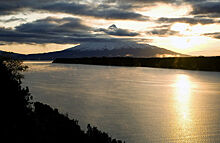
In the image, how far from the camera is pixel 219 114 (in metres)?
22.2

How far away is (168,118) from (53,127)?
10016 millimetres

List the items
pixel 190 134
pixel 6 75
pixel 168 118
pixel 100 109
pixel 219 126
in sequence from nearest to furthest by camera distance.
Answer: pixel 6 75 < pixel 190 134 < pixel 219 126 < pixel 168 118 < pixel 100 109

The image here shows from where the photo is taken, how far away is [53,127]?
14.5 metres

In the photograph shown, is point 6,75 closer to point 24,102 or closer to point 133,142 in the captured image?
point 24,102

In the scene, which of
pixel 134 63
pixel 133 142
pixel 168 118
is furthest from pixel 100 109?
pixel 134 63

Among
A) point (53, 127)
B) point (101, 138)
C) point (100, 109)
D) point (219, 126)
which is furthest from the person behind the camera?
point (100, 109)

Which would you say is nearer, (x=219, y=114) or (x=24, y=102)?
(x=24, y=102)

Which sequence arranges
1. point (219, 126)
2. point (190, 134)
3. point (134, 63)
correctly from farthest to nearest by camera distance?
point (134, 63), point (219, 126), point (190, 134)

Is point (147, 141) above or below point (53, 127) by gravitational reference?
below

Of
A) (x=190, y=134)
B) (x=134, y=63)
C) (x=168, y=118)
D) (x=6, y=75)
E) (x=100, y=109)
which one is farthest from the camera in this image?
(x=134, y=63)

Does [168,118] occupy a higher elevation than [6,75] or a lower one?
lower

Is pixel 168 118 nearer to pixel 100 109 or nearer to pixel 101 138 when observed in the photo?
pixel 100 109

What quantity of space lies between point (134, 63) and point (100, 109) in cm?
17086

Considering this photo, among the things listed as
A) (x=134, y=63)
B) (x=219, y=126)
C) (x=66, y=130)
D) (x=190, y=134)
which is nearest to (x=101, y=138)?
(x=66, y=130)
